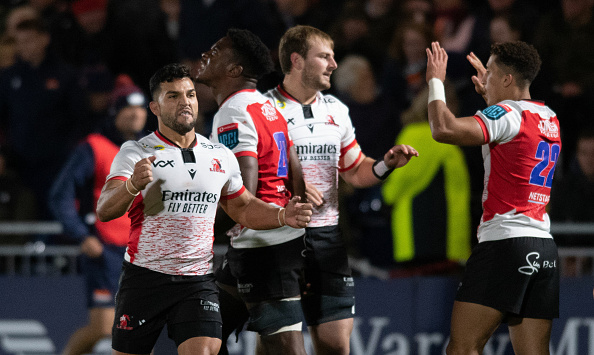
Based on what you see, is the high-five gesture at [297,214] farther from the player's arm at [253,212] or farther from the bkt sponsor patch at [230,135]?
the bkt sponsor patch at [230,135]

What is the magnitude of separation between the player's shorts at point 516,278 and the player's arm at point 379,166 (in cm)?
80

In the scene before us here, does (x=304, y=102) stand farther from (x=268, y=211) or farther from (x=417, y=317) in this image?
(x=417, y=317)

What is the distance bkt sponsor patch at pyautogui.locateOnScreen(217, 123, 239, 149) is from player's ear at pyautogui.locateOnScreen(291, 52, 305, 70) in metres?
0.78

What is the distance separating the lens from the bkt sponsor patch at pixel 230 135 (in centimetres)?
520

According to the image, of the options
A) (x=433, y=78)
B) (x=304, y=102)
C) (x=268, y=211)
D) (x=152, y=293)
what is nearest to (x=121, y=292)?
(x=152, y=293)

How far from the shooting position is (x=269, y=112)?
5363mm

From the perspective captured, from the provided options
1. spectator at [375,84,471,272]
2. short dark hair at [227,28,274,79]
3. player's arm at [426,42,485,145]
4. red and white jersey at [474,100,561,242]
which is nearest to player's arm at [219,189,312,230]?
short dark hair at [227,28,274,79]

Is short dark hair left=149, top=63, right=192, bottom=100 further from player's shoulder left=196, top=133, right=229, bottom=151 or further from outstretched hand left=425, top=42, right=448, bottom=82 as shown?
outstretched hand left=425, top=42, right=448, bottom=82

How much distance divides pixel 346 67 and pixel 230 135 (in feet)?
11.4

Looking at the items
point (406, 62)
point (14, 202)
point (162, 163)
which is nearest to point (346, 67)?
point (406, 62)

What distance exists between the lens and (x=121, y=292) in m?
4.83

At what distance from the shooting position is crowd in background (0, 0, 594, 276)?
27.1 ft

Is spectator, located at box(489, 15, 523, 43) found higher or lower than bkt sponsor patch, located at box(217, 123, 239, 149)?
higher

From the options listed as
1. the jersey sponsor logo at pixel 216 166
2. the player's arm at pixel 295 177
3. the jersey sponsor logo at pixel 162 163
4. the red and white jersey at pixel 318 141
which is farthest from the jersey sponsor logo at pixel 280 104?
the jersey sponsor logo at pixel 162 163
